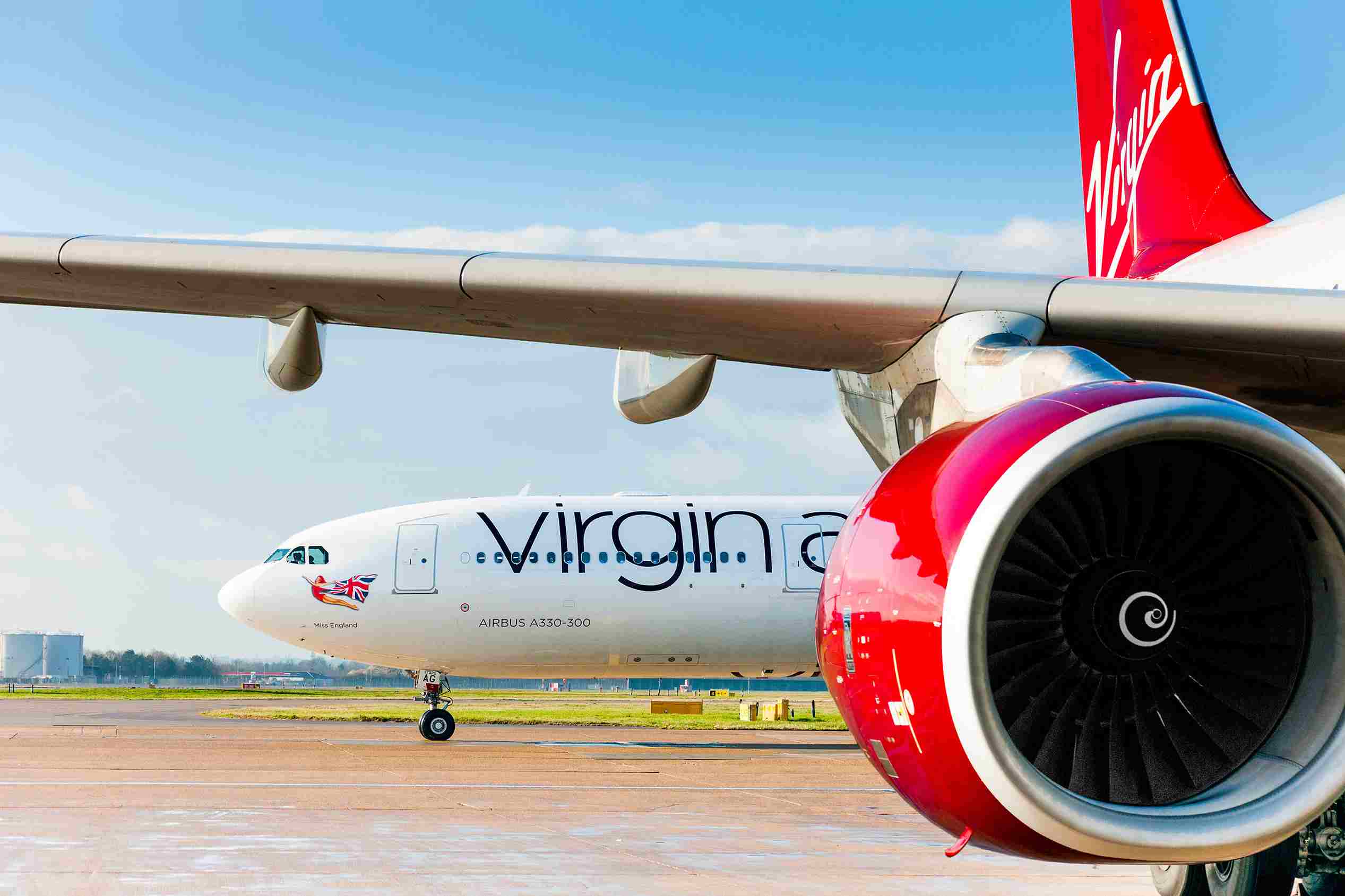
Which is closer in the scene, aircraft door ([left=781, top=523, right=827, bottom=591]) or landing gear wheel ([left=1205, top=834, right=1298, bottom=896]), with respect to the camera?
landing gear wheel ([left=1205, top=834, right=1298, bottom=896])

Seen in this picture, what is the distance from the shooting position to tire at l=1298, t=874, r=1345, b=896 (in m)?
5.46

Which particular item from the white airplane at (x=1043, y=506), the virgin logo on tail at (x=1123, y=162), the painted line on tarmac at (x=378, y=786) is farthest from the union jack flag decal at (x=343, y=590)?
the white airplane at (x=1043, y=506)

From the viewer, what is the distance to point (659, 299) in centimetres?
435

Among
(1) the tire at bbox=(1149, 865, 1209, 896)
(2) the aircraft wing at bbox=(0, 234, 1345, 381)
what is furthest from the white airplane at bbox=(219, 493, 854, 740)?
(2) the aircraft wing at bbox=(0, 234, 1345, 381)

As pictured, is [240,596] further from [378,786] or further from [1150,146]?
[1150,146]

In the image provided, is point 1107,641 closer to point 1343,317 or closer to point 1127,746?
point 1127,746

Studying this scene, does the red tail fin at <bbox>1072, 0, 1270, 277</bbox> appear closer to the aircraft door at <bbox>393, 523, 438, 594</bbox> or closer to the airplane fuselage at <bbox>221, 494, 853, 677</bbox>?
the airplane fuselage at <bbox>221, 494, 853, 677</bbox>

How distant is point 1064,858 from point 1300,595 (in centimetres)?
86

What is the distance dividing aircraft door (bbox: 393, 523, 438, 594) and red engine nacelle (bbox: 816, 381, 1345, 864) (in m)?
15.3

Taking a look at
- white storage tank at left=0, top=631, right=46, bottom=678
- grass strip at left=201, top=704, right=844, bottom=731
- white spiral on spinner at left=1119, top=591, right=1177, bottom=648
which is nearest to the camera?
white spiral on spinner at left=1119, top=591, right=1177, bottom=648

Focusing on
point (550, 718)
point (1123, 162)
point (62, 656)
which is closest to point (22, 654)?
point (62, 656)

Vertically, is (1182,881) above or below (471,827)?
above

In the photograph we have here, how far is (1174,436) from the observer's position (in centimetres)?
303

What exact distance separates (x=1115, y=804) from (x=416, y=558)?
16045 millimetres
